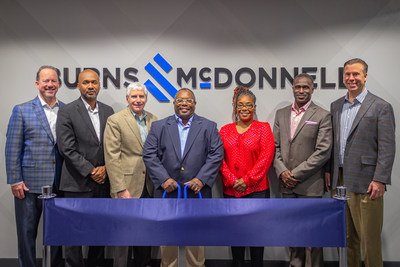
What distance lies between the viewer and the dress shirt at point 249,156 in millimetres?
3404

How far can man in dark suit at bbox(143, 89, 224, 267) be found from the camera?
3.15 m

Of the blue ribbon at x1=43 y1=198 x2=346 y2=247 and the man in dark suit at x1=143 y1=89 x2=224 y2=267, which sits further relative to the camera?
the man in dark suit at x1=143 y1=89 x2=224 y2=267

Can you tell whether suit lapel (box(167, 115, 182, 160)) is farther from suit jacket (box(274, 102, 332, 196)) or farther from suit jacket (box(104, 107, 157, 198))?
suit jacket (box(274, 102, 332, 196))

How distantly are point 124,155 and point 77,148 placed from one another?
1.42 ft

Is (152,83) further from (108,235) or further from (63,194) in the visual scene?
(108,235)

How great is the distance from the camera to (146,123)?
3.53 meters

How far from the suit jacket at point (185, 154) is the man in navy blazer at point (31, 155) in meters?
0.96

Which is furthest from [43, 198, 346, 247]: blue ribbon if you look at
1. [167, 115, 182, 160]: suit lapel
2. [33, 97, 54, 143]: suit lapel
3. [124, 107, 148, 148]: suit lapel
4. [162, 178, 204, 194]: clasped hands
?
[33, 97, 54, 143]: suit lapel

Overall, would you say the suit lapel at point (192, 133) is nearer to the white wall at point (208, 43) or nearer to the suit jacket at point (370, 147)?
the white wall at point (208, 43)

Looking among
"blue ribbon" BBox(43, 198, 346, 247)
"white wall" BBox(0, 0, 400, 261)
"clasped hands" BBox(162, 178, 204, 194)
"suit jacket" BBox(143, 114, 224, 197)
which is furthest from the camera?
"white wall" BBox(0, 0, 400, 261)

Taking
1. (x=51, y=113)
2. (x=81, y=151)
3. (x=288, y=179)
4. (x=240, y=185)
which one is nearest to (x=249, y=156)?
(x=240, y=185)

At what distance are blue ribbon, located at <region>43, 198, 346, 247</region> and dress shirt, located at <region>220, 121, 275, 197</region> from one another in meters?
1.15

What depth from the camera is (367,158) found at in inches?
124

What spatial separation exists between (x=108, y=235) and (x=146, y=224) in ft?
0.82
